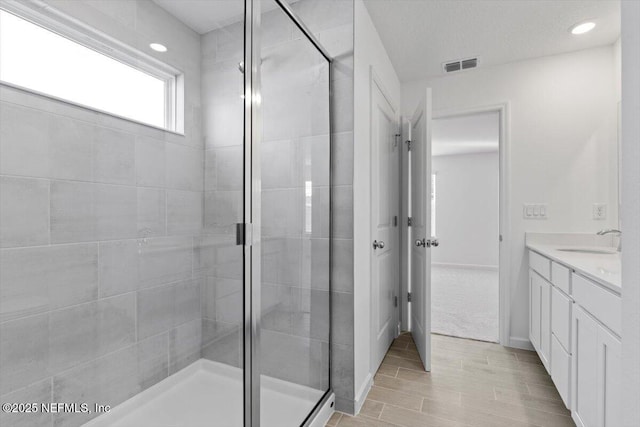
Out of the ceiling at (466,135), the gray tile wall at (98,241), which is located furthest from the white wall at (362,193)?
the ceiling at (466,135)

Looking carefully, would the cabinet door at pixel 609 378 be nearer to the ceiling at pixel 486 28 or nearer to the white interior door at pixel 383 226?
the white interior door at pixel 383 226

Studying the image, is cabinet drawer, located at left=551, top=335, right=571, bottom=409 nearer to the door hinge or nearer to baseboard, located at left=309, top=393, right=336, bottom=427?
baseboard, located at left=309, top=393, right=336, bottom=427

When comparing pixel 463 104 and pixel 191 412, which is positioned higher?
pixel 463 104

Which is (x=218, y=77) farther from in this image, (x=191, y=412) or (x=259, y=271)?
(x=191, y=412)

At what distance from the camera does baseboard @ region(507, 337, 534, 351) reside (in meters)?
2.75

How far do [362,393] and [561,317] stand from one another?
126 cm

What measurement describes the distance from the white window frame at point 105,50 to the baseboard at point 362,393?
5.74ft

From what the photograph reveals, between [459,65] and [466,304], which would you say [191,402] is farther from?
[466,304]

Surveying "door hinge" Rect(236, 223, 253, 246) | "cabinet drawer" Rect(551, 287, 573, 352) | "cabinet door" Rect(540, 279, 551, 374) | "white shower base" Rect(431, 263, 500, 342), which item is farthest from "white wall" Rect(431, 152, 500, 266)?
"door hinge" Rect(236, 223, 253, 246)

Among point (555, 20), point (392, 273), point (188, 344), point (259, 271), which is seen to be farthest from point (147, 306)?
point (555, 20)

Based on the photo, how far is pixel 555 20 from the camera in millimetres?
2242

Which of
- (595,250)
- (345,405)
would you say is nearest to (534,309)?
(595,250)

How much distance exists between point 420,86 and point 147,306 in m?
3.10

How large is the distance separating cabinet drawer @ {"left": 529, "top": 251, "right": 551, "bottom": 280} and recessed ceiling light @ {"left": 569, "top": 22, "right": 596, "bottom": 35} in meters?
1.69
